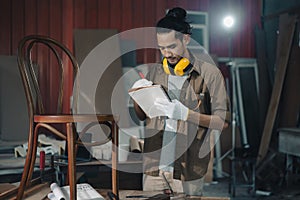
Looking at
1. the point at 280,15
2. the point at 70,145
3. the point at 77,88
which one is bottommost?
the point at 70,145

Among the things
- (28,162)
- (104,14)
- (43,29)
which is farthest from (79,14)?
(28,162)

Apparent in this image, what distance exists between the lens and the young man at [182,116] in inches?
72.1

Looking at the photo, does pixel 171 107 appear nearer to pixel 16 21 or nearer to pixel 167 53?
pixel 167 53

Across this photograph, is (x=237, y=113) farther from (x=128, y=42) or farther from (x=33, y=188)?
(x=33, y=188)

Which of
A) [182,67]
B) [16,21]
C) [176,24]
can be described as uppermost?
[16,21]

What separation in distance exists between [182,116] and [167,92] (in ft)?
0.62

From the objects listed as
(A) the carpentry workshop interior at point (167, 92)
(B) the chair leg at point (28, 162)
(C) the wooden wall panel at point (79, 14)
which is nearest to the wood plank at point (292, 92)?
(A) the carpentry workshop interior at point (167, 92)

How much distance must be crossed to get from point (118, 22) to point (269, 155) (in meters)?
2.35

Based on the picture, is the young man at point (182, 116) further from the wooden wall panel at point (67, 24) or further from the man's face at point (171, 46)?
the wooden wall panel at point (67, 24)

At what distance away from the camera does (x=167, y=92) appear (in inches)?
77.7

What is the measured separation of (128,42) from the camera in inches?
171

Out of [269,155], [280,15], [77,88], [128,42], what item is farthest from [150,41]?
[77,88]

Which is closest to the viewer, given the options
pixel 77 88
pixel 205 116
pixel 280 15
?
pixel 77 88

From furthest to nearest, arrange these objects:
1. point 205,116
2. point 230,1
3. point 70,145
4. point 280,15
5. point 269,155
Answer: point 230,1 → point 280,15 → point 269,155 → point 205,116 → point 70,145
